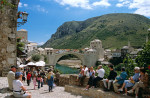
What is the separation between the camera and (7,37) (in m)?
7.23

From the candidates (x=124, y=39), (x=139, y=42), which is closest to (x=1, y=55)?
(x=139, y=42)

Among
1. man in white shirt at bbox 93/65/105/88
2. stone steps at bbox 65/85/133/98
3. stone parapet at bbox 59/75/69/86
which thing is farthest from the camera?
stone parapet at bbox 59/75/69/86

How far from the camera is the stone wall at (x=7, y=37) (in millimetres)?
7141

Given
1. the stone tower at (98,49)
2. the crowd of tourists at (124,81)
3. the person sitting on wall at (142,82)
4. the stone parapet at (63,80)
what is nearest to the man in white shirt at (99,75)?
the crowd of tourists at (124,81)

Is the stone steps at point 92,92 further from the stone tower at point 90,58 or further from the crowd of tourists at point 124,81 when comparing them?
the stone tower at point 90,58

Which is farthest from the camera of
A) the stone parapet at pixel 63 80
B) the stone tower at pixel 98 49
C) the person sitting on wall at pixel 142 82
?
the stone tower at pixel 98 49

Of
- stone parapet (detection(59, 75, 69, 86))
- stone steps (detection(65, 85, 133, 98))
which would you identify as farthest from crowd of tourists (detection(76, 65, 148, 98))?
stone parapet (detection(59, 75, 69, 86))

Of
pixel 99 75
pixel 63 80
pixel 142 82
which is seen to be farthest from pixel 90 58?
pixel 142 82

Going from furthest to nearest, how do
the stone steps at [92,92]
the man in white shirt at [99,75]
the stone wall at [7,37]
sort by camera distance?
the stone wall at [7,37] < the man in white shirt at [99,75] < the stone steps at [92,92]

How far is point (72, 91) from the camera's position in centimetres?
707

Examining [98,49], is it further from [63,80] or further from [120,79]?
[120,79]

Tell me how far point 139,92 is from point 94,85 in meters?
2.06

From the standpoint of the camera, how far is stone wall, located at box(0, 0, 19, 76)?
23.4 ft

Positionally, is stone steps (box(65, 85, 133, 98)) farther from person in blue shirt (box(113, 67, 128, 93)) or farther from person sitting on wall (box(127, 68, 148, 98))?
person sitting on wall (box(127, 68, 148, 98))
